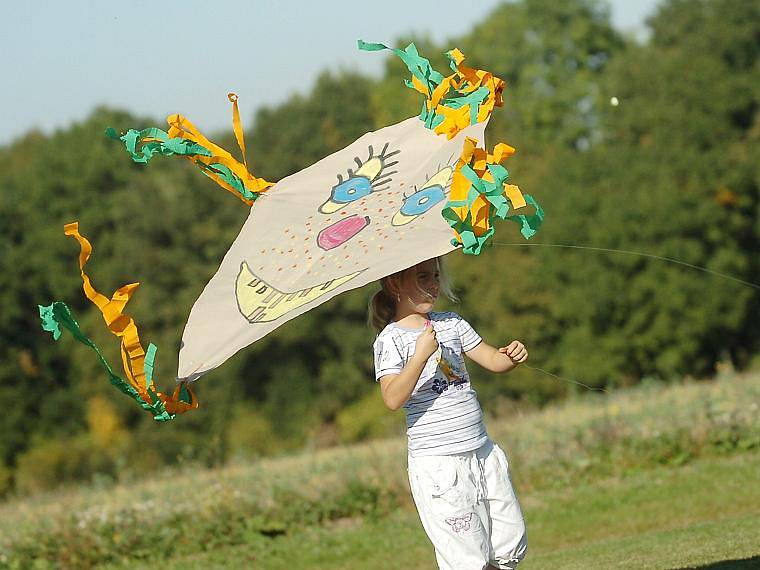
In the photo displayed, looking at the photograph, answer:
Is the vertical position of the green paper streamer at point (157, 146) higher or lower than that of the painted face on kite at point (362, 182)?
higher

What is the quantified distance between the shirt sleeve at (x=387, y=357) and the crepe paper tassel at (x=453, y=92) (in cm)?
121

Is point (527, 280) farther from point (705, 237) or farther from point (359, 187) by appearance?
point (359, 187)

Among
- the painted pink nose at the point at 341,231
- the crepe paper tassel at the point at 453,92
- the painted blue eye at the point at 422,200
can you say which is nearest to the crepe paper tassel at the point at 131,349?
the painted pink nose at the point at 341,231

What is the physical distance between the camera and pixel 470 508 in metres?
5.76

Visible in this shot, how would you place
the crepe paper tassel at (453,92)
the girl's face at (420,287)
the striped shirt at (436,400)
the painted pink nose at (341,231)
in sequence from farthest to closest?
the crepe paper tassel at (453,92)
the painted pink nose at (341,231)
the girl's face at (420,287)
the striped shirt at (436,400)

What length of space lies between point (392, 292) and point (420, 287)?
0.16m

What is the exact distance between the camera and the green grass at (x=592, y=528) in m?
9.27

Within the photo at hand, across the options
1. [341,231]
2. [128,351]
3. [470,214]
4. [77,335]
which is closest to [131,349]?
[128,351]

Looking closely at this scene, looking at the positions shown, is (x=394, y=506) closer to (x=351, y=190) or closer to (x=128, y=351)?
(x=351, y=190)

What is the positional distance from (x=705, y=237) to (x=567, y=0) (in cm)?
1966

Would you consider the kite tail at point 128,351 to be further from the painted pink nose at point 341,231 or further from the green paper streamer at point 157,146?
the painted pink nose at point 341,231

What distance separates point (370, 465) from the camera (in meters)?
12.9

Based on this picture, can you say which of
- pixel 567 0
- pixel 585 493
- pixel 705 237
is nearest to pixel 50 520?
pixel 585 493

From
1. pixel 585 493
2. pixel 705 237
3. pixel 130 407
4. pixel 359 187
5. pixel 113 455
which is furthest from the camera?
pixel 130 407
